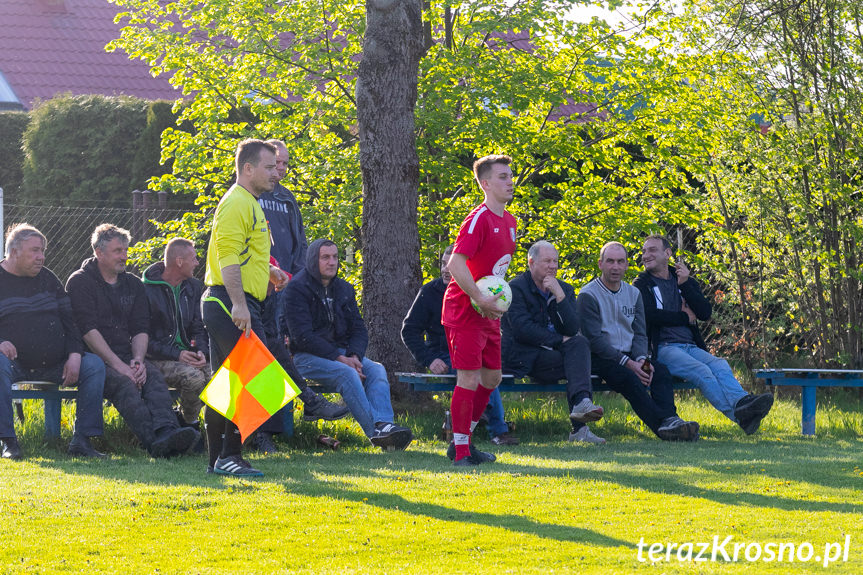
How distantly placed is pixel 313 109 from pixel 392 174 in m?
3.68

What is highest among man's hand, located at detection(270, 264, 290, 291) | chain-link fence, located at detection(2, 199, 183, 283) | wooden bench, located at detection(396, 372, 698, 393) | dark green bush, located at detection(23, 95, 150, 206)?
dark green bush, located at detection(23, 95, 150, 206)

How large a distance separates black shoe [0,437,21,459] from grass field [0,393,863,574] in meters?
0.18

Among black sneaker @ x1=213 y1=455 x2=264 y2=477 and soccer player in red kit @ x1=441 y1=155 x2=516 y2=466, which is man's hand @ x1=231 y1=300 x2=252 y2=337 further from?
soccer player in red kit @ x1=441 y1=155 x2=516 y2=466

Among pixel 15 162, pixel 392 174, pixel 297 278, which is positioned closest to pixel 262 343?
pixel 297 278

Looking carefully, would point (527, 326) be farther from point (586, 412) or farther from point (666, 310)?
point (666, 310)

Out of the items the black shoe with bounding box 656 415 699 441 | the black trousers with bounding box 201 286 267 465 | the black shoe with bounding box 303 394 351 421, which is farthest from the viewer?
the black shoe with bounding box 656 415 699 441

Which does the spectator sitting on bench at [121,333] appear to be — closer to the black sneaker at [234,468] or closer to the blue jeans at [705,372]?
the black sneaker at [234,468]

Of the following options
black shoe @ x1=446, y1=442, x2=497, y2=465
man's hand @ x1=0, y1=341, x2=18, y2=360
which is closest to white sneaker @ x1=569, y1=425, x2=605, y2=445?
black shoe @ x1=446, y1=442, x2=497, y2=465

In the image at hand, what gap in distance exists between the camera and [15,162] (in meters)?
18.8

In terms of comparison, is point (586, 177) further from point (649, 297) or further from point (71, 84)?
point (71, 84)

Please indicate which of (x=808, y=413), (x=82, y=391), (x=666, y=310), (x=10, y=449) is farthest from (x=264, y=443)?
(x=808, y=413)

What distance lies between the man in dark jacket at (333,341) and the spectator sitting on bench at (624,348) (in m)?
1.84

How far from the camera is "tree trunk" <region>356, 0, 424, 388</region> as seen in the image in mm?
10188

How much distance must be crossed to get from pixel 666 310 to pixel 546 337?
4.13 ft
